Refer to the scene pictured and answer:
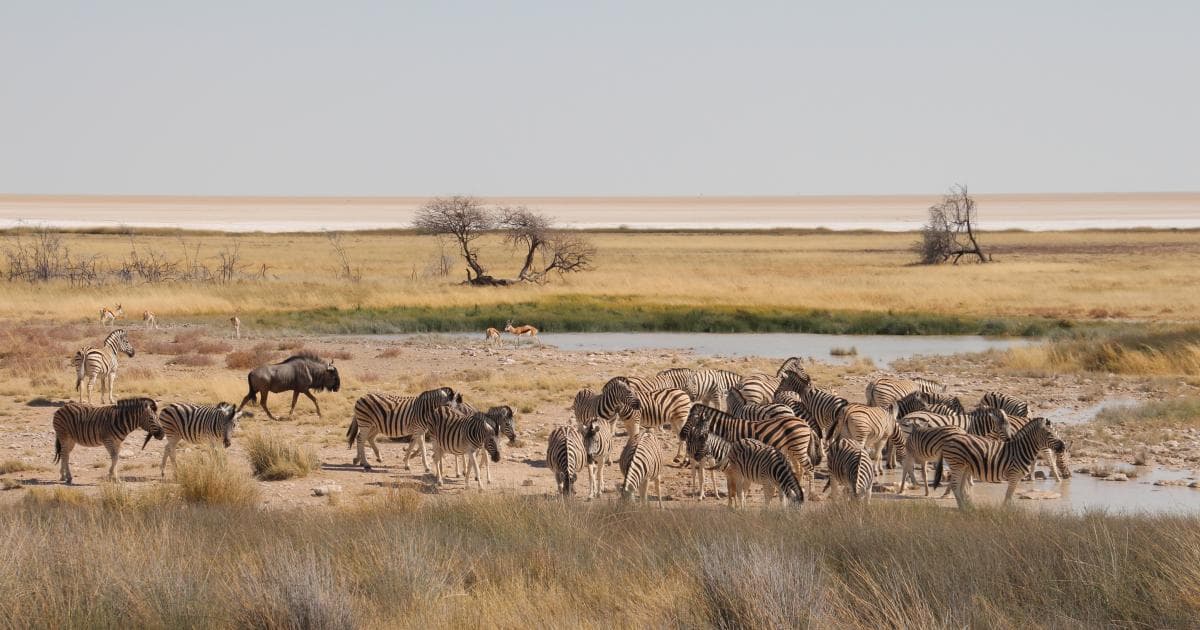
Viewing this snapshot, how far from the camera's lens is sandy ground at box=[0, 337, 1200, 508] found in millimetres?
15359

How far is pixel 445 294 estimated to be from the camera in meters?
46.6

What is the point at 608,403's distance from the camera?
17203mm

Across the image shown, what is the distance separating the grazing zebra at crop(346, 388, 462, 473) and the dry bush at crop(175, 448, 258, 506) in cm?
294

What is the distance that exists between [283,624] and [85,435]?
26.7 feet

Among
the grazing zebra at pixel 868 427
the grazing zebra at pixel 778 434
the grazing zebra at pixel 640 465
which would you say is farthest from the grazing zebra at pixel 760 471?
the grazing zebra at pixel 868 427

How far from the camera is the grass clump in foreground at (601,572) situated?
7.95m

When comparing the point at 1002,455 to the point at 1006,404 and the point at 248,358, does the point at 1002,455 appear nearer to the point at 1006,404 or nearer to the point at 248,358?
the point at 1006,404

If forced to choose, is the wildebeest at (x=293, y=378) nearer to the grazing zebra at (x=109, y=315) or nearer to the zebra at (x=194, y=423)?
the zebra at (x=194, y=423)

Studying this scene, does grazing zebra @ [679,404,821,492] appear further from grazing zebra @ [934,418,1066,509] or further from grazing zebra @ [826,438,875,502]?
grazing zebra @ [934,418,1066,509]

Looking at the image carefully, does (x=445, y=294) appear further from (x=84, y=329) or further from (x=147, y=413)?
(x=147, y=413)

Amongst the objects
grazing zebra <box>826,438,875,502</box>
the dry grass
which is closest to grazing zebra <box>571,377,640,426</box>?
grazing zebra <box>826,438,875,502</box>

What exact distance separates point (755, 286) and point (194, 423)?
122 feet

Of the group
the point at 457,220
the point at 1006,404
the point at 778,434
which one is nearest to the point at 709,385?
the point at 1006,404

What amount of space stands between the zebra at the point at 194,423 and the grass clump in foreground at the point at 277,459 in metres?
0.58
